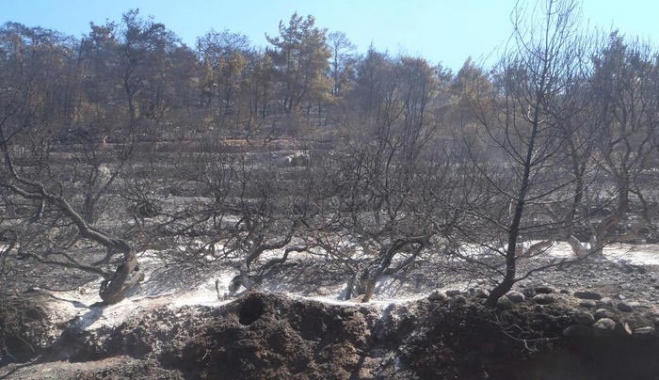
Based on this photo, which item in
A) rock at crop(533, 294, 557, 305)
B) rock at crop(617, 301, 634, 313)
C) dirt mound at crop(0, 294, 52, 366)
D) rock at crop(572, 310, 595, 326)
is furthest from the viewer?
dirt mound at crop(0, 294, 52, 366)

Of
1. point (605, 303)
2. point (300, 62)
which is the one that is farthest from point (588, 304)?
point (300, 62)

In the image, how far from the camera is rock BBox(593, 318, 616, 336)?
19.8ft

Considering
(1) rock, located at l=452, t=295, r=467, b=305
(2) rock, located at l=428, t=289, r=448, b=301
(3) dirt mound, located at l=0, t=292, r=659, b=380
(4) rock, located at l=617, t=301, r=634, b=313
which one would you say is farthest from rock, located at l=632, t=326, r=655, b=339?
(2) rock, located at l=428, t=289, r=448, b=301

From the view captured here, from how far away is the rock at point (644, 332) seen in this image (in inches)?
238

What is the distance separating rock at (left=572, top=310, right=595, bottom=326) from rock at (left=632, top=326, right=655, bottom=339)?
38 centimetres

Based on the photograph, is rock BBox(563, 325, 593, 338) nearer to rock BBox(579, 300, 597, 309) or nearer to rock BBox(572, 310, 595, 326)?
rock BBox(572, 310, 595, 326)

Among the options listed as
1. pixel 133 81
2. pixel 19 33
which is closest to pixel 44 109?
pixel 133 81

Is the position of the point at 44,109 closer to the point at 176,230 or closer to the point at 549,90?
the point at 176,230

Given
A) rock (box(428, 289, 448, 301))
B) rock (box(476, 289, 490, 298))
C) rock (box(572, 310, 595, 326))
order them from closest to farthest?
rock (box(572, 310, 595, 326)) < rock (box(476, 289, 490, 298)) < rock (box(428, 289, 448, 301))

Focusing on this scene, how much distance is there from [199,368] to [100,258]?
5.61m

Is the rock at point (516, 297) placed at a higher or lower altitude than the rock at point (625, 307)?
higher

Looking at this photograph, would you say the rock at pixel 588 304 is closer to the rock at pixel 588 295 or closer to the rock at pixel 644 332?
the rock at pixel 588 295

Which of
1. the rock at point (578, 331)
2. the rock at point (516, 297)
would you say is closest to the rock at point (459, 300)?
the rock at point (516, 297)

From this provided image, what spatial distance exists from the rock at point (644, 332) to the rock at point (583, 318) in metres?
0.38
